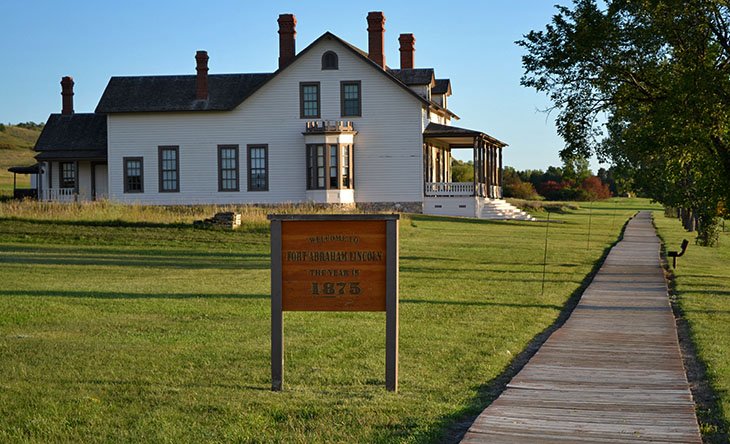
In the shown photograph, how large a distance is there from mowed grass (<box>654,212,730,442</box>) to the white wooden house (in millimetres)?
16318

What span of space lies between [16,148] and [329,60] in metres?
69.8

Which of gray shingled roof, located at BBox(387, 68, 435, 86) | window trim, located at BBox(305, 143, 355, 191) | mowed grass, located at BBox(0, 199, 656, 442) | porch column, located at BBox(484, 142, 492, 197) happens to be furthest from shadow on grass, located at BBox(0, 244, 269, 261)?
porch column, located at BBox(484, 142, 492, 197)

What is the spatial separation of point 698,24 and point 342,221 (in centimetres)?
1269

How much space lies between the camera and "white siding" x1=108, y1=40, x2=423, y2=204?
45.2 meters

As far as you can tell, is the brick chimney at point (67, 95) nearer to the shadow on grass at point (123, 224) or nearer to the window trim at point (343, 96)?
the window trim at point (343, 96)

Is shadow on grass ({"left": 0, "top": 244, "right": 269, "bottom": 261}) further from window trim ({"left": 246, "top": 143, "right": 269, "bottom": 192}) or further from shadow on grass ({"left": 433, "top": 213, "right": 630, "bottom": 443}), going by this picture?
window trim ({"left": 246, "top": 143, "right": 269, "bottom": 192})

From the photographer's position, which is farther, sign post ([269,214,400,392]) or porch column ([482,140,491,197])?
porch column ([482,140,491,197])

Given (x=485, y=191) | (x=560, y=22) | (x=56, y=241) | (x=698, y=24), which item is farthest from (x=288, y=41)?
(x=698, y=24)

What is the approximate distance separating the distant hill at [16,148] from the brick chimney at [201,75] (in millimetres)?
28475

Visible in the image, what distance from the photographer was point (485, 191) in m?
50.0

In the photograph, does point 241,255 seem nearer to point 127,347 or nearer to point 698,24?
point 698,24

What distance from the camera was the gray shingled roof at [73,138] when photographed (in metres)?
47.8

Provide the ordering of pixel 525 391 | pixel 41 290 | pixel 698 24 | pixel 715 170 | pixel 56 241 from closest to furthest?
pixel 525 391 → pixel 41 290 → pixel 698 24 → pixel 715 170 → pixel 56 241

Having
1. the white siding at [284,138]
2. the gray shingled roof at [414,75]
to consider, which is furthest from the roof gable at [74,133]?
the gray shingled roof at [414,75]
